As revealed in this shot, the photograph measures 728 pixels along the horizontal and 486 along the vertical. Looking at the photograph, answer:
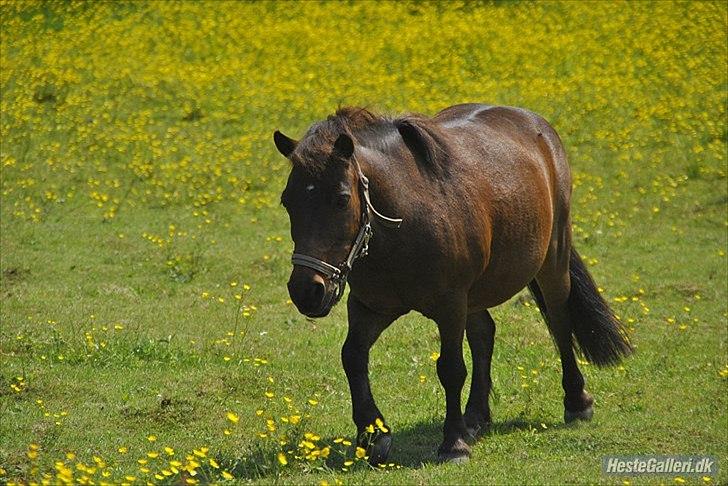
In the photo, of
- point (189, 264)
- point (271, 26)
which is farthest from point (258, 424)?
point (271, 26)

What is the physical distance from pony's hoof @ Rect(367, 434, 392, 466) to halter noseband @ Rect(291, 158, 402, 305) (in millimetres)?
1096

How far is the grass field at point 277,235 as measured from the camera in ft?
25.7

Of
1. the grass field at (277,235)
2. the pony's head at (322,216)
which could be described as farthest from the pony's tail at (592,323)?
the pony's head at (322,216)

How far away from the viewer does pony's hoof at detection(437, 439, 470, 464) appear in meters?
7.14

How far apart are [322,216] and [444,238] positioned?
3.23 ft

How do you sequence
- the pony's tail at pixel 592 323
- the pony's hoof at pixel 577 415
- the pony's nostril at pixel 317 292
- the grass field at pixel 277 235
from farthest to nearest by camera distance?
1. the pony's tail at pixel 592 323
2. the pony's hoof at pixel 577 415
3. the grass field at pixel 277 235
4. the pony's nostril at pixel 317 292

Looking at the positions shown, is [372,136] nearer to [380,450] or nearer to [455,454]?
[380,450]

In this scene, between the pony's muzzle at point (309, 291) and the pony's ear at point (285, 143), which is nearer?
the pony's muzzle at point (309, 291)

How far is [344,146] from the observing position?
627 cm

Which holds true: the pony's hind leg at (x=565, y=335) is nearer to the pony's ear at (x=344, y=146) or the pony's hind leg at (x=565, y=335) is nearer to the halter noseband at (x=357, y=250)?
the halter noseband at (x=357, y=250)

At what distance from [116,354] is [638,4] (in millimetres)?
19271

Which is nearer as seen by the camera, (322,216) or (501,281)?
(322,216)

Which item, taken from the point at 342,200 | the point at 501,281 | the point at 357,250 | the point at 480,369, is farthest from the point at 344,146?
the point at 480,369

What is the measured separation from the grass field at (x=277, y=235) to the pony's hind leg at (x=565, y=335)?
172mm
